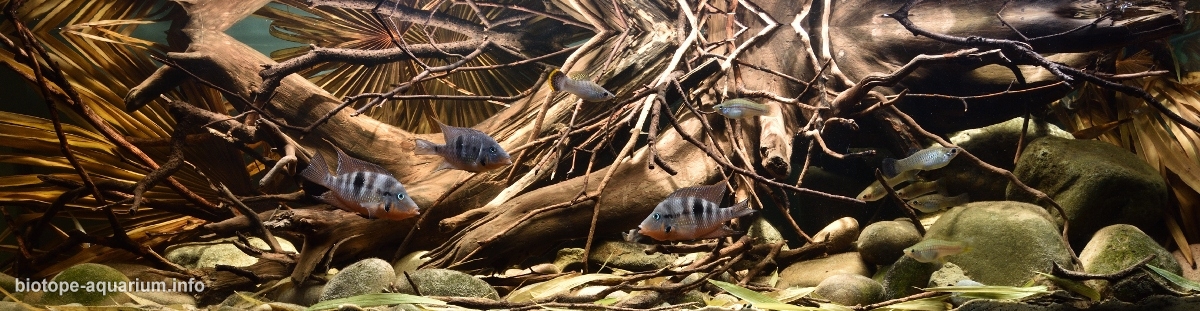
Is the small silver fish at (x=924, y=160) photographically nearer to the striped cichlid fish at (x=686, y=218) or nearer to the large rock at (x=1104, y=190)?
the large rock at (x=1104, y=190)

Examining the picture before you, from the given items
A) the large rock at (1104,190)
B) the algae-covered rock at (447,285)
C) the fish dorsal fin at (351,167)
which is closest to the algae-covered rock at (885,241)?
the large rock at (1104,190)

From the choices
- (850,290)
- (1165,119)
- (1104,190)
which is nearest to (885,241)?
(850,290)

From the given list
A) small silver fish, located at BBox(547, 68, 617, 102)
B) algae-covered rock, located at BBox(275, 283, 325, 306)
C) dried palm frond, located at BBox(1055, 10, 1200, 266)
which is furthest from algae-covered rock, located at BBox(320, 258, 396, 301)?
dried palm frond, located at BBox(1055, 10, 1200, 266)

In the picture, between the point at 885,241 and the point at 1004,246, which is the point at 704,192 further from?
the point at 1004,246

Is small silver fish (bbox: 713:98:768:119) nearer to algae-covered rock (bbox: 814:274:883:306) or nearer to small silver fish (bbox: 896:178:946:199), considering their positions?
algae-covered rock (bbox: 814:274:883:306)

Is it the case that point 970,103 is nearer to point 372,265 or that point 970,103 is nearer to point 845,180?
point 845,180

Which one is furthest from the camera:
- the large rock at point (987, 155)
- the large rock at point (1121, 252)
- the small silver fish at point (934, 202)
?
the large rock at point (987, 155)

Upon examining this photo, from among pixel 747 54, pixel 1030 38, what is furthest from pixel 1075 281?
pixel 747 54
